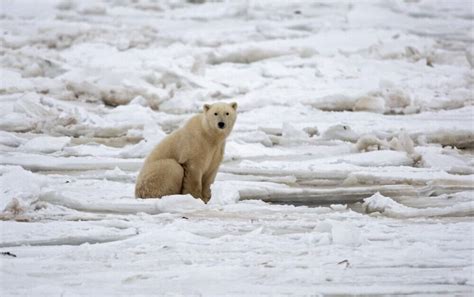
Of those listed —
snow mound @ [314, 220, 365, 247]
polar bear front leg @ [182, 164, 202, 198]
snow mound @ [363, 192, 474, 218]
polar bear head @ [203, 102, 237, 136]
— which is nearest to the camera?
snow mound @ [314, 220, 365, 247]

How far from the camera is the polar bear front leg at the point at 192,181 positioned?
16.7 ft

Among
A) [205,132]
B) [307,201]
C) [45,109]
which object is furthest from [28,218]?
[45,109]

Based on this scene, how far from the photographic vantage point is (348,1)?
1616 cm

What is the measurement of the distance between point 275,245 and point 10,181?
80.7 inches

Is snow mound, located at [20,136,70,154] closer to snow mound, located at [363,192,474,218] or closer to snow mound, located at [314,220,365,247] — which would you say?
snow mound, located at [363,192,474,218]

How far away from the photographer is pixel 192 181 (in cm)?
511

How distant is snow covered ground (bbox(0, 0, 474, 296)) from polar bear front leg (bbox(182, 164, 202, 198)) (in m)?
0.20

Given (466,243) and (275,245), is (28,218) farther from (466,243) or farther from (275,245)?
(466,243)

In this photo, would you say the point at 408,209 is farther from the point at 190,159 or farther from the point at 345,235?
the point at 190,159

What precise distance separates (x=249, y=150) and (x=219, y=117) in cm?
172

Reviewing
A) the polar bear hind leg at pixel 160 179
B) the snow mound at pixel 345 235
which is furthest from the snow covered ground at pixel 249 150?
the polar bear hind leg at pixel 160 179

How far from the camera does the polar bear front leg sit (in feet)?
16.7

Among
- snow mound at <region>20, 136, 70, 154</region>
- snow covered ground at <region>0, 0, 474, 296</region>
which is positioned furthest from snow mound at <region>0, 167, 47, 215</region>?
snow mound at <region>20, 136, 70, 154</region>

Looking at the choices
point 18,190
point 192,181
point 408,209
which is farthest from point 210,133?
point 408,209
